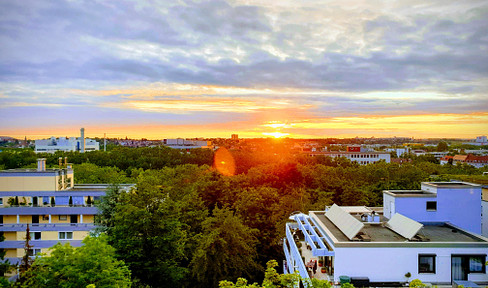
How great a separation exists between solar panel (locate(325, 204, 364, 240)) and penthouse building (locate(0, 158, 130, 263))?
19.9 meters

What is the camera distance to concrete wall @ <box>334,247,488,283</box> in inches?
577

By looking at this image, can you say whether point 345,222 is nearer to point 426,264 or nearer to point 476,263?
point 426,264

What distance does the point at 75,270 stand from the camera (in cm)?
1425

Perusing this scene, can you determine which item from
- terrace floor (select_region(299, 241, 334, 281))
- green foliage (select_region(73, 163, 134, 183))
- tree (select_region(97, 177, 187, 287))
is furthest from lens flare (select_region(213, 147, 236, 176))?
terrace floor (select_region(299, 241, 334, 281))

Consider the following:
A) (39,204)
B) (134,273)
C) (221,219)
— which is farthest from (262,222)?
(39,204)

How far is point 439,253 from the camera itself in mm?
14742

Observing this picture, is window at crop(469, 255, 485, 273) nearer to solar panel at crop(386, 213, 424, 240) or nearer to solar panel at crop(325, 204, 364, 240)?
solar panel at crop(386, 213, 424, 240)

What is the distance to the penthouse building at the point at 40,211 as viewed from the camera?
27.1 metres

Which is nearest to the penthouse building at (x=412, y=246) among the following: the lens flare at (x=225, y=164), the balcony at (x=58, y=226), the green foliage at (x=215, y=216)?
the green foliage at (x=215, y=216)

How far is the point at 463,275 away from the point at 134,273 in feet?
61.4

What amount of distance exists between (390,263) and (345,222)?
3.28 m

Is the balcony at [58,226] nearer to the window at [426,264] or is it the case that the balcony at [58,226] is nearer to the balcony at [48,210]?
the balcony at [48,210]

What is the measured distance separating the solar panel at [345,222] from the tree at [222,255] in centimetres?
786

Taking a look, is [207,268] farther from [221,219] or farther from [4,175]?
[4,175]
